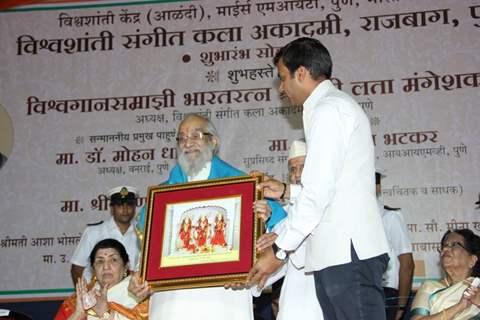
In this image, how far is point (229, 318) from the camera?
423 cm

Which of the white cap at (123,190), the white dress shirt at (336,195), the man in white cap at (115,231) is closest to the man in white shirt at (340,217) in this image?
the white dress shirt at (336,195)

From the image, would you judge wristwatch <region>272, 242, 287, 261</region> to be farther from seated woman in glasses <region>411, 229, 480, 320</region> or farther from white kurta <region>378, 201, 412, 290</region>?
white kurta <region>378, 201, 412, 290</region>

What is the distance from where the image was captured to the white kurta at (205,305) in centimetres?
423

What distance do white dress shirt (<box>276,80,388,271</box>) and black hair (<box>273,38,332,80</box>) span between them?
0.23 meters

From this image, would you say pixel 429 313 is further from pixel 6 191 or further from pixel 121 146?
pixel 6 191

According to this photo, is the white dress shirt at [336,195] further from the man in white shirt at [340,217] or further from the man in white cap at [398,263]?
the man in white cap at [398,263]

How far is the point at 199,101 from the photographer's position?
7426 mm

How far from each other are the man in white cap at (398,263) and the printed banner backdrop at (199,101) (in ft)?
1.30

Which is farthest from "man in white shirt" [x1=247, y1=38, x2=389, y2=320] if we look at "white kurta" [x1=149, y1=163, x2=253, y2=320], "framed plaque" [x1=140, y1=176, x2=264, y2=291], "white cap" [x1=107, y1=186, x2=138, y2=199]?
"white cap" [x1=107, y1=186, x2=138, y2=199]

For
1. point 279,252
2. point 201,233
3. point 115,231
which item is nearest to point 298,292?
point 201,233

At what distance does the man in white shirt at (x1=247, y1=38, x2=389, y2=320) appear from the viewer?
10.8 feet

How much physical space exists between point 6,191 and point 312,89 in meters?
4.64

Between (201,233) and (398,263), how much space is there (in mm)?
2784

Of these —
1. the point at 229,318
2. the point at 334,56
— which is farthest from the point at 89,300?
the point at 334,56
